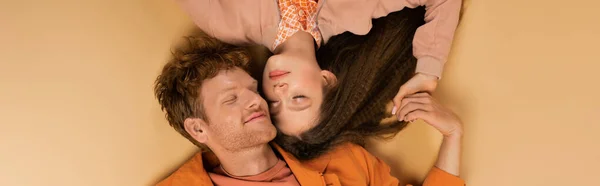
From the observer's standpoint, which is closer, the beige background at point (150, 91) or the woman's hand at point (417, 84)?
the beige background at point (150, 91)

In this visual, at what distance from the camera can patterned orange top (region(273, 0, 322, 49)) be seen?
1446 millimetres

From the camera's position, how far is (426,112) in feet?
4.55

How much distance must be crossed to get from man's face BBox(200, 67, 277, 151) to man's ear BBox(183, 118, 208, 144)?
0.01m

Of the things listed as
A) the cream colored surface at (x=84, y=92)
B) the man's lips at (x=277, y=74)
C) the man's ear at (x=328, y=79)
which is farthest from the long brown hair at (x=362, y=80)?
the cream colored surface at (x=84, y=92)

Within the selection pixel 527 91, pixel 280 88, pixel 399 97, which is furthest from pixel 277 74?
pixel 527 91

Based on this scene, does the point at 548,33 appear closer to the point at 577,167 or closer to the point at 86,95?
the point at 577,167

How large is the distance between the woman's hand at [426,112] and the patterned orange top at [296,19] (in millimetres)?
296

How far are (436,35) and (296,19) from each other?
356 mm

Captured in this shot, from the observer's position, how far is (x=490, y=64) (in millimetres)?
1417

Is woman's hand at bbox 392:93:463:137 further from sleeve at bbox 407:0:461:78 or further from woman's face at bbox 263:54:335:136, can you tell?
woman's face at bbox 263:54:335:136

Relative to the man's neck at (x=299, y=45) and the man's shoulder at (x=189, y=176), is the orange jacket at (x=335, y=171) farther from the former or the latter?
the man's neck at (x=299, y=45)

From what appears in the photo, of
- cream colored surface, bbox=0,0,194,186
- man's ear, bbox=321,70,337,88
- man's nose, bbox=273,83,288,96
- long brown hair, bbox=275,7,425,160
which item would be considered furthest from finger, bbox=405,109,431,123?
cream colored surface, bbox=0,0,194,186

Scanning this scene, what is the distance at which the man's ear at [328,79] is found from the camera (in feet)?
4.63

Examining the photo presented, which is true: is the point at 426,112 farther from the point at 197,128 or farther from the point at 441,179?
the point at 197,128
